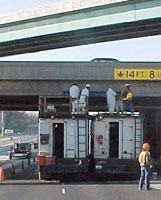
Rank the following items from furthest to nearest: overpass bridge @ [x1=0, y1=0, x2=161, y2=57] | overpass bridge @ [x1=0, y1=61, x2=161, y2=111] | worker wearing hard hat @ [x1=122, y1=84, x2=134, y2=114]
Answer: overpass bridge @ [x1=0, y1=61, x2=161, y2=111]
overpass bridge @ [x1=0, y1=0, x2=161, y2=57]
worker wearing hard hat @ [x1=122, y1=84, x2=134, y2=114]

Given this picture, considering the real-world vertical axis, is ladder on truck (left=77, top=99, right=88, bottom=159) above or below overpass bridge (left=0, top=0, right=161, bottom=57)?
below

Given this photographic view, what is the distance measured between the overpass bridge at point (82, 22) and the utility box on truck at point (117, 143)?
333 inches

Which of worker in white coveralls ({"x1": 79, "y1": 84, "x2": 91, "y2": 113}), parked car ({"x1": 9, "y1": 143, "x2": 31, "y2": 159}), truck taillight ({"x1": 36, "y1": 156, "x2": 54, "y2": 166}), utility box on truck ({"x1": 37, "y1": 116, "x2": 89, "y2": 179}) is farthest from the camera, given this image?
parked car ({"x1": 9, "y1": 143, "x2": 31, "y2": 159})

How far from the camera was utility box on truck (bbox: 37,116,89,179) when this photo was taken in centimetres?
1959

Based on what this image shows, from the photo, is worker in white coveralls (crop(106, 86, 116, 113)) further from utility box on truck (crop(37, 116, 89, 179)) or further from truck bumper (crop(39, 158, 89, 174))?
truck bumper (crop(39, 158, 89, 174))

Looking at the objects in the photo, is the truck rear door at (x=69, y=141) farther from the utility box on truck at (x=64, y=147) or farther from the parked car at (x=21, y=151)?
the parked car at (x=21, y=151)

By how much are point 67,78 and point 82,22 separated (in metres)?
3.46

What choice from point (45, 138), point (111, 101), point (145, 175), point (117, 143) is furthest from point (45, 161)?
point (145, 175)

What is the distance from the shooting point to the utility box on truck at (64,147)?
64.3 feet

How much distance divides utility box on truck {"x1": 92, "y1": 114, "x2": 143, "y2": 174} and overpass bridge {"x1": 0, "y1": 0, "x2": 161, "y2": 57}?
8.47 m

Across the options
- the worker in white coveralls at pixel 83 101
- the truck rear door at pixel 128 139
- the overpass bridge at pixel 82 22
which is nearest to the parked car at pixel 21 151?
the overpass bridge at pixel 82 22

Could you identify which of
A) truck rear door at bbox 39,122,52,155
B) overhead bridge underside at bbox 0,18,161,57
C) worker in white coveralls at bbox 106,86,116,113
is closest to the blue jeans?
truck rear door at bbox 39,122,52,155

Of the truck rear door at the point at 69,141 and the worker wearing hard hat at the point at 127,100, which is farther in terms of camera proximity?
the worker wearing hard hat at the point at 127,100

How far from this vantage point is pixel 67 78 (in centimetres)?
2781
